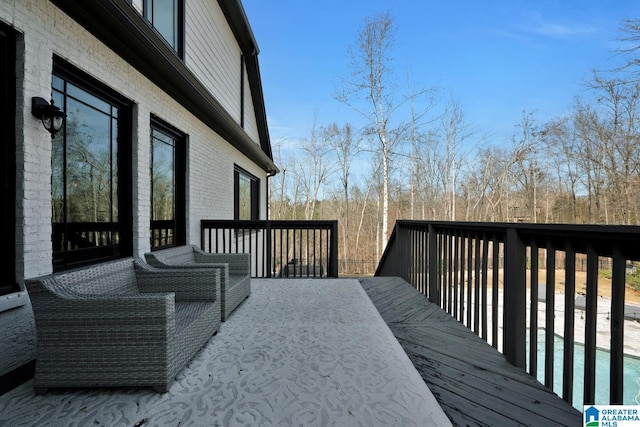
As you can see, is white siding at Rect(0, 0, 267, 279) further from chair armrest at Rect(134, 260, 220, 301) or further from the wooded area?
the wooded area

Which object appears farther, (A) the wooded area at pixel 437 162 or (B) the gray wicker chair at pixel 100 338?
(A) the wooded area at pixel 437 162

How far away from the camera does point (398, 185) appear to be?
17.4 meters

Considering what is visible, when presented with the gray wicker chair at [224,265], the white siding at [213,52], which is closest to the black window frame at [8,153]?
the gray wicker chair at [224,265]

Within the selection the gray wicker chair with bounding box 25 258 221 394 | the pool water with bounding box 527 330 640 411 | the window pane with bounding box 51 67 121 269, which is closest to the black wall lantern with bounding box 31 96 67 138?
the window pane with bounding box 51 67 121 269

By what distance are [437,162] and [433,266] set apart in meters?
14.0

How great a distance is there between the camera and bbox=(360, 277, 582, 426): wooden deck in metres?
1.61

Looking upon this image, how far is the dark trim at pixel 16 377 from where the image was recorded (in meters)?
1.85

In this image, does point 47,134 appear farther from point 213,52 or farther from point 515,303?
point 213,52

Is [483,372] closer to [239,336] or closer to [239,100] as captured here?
[239,336]

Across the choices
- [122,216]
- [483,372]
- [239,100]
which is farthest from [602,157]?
[122,216]

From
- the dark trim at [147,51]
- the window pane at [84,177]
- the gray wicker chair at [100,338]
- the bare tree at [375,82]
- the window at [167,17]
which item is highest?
the bare tree at [375,82]

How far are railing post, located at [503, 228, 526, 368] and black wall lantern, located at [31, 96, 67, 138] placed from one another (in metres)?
3.20

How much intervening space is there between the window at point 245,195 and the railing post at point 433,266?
15.8ft

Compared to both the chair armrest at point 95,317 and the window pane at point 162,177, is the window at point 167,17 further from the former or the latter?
the chair armrest at point 95,317
